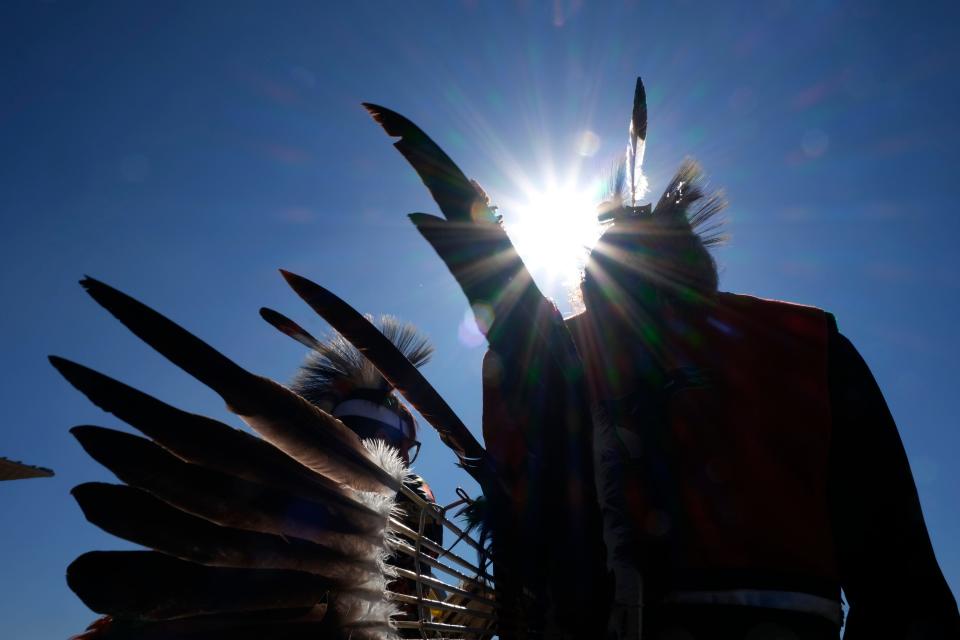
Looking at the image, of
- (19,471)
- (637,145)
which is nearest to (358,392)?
(637,145)


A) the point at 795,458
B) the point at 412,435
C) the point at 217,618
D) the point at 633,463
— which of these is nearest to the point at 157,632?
the point at 217,618

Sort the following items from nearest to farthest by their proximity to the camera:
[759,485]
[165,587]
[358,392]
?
[165,587], [759,485], [358,392]

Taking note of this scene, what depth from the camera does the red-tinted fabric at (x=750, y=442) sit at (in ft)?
3.53

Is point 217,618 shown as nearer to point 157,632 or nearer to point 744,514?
point 157,632

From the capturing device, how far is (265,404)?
1.16m

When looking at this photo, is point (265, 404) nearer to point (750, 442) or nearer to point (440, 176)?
point (440, 176)

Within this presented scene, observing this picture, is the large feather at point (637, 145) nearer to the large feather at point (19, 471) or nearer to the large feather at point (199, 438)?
the large feather at point (199, 438)

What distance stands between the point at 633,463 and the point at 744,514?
220 mm

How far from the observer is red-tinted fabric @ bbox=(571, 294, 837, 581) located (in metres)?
1.08

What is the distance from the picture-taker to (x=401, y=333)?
4.59 meters

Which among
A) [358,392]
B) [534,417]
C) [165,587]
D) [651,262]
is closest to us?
[165,587]

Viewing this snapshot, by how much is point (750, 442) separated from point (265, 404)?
97cm

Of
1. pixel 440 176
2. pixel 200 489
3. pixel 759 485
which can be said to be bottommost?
pixel 200 489

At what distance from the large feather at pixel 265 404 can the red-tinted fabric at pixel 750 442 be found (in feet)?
1.84
